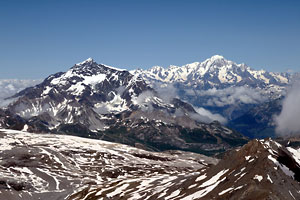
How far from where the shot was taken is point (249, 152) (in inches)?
6909

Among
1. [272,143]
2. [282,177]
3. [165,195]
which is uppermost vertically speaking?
[272,143]

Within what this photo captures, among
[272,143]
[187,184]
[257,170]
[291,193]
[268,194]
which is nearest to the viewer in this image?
[268,194]

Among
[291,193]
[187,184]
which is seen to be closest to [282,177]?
[291,193]

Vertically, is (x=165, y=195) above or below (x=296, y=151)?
below

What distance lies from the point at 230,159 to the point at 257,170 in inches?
1277

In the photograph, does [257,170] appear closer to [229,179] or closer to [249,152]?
[229,179]

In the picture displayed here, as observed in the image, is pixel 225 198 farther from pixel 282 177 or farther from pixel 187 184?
pixel 187 184

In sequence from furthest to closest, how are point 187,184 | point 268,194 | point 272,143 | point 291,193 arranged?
point 187,184 → point 272,143 → point 291,193 → point 268,194

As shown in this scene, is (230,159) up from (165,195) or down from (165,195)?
up

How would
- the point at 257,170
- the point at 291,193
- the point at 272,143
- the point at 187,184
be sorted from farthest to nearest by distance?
the point at 187,184 → the point at 272,143 → the point at 257,170 → the point at 291,193

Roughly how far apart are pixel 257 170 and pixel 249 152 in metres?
24.8

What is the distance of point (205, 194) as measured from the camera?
158 m

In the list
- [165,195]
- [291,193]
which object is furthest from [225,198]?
[165,195]

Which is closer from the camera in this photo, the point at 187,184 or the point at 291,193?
the point at 291,193
